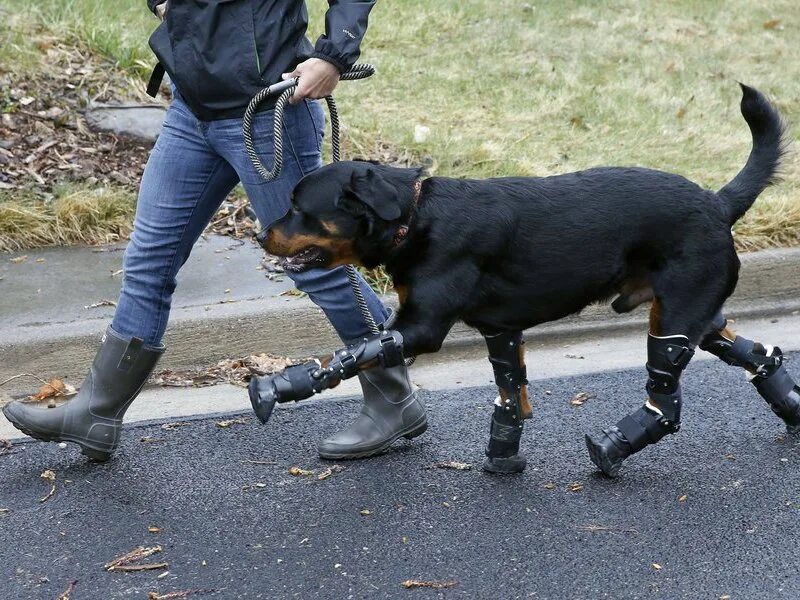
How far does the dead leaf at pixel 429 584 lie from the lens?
9.80ft

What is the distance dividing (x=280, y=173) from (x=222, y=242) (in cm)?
238

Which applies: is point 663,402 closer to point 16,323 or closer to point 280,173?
point 280,173

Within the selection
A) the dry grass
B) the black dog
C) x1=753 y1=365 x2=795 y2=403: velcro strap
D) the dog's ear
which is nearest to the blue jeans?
the black dog

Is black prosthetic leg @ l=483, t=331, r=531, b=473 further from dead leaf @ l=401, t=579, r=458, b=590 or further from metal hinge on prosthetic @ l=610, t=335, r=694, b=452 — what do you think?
dead leaf @ l=401, t=579, r=458, b=590

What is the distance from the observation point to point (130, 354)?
3.72 m

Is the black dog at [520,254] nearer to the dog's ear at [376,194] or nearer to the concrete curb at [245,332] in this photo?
the dog's ear at [376,194]

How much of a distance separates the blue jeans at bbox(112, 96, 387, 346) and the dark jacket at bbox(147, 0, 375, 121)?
123mm

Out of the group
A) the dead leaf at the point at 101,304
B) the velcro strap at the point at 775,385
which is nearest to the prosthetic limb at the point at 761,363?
the velcro strap at the point at 775,385

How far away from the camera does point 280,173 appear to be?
3.49m

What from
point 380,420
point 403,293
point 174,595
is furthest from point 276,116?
point 174,595

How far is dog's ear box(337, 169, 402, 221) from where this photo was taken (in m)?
3.16

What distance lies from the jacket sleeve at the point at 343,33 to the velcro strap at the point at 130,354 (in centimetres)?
118

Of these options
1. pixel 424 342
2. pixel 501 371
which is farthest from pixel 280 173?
pixel 501 371

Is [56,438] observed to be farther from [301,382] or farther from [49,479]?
[301,382]
